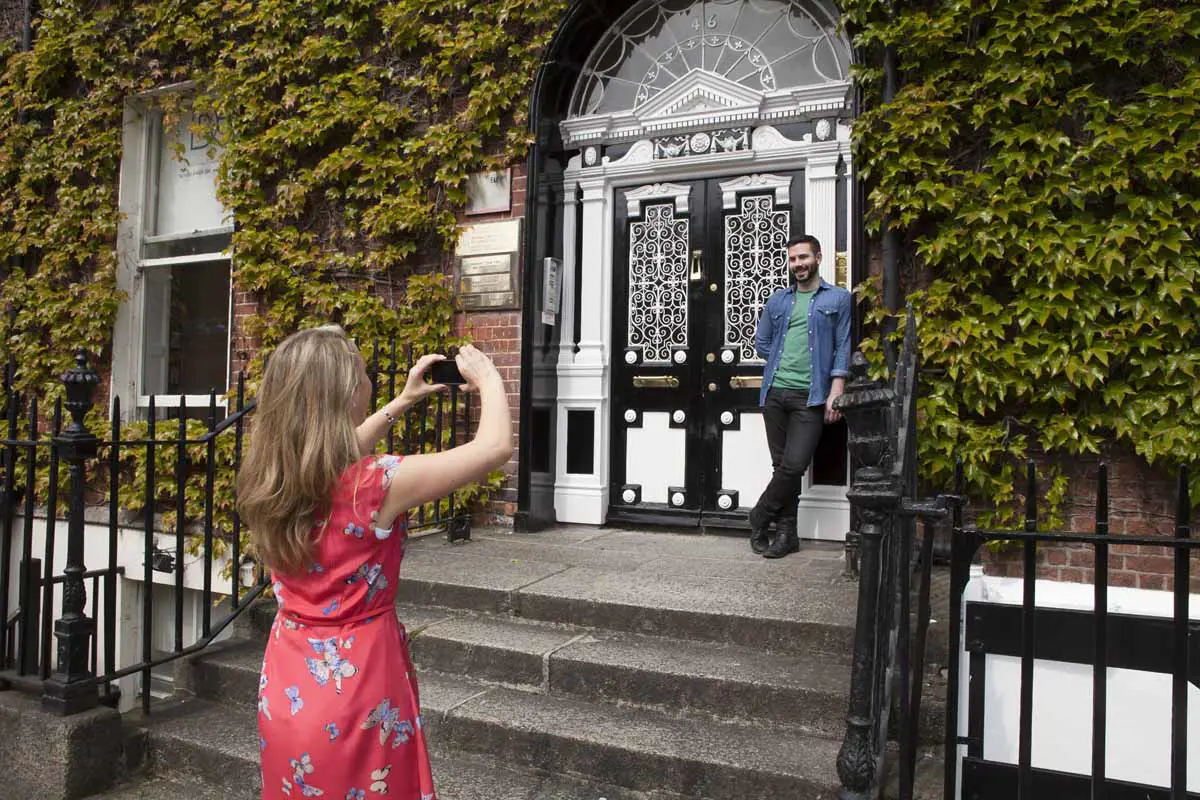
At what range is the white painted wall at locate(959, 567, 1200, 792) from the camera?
3.44m

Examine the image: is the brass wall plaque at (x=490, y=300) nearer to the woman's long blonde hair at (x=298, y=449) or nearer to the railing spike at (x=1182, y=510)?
the woman's long blonde hair at (x=298, y=449)

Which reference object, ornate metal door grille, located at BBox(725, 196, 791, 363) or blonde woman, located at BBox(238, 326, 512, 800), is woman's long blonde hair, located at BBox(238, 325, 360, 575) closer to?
blonde woman, located at BBox(238, 326, 512, 800)

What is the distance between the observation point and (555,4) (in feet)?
18.9

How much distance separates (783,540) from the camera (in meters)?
4.83

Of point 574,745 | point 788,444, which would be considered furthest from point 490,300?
point 574,745

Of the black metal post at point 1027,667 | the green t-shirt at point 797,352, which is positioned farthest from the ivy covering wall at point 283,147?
the black metal post at point 1027,667

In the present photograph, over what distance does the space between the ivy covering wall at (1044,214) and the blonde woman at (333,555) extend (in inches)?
130

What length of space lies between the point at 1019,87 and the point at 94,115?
7646 millimetres

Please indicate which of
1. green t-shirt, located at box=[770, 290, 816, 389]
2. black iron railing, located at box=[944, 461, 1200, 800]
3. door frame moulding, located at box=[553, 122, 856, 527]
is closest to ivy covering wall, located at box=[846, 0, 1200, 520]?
green t-shirt, located at box=[770, 290, 816, 389]

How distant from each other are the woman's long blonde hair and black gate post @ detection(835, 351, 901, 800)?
134 centimetres

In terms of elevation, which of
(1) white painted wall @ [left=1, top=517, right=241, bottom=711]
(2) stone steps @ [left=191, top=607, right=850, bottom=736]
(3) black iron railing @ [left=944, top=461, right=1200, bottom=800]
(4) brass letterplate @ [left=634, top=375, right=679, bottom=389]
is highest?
(4) brass letterplate @ [left=634, top=375, right=679, bottom=389]

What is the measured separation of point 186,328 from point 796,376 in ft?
18.8

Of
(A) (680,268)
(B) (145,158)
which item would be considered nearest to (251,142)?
(B) (145,158)

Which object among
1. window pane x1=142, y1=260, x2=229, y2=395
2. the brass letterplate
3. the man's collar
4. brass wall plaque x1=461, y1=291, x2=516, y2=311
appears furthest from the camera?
window pane x1=142, y1=260, x2=229, y2=395
